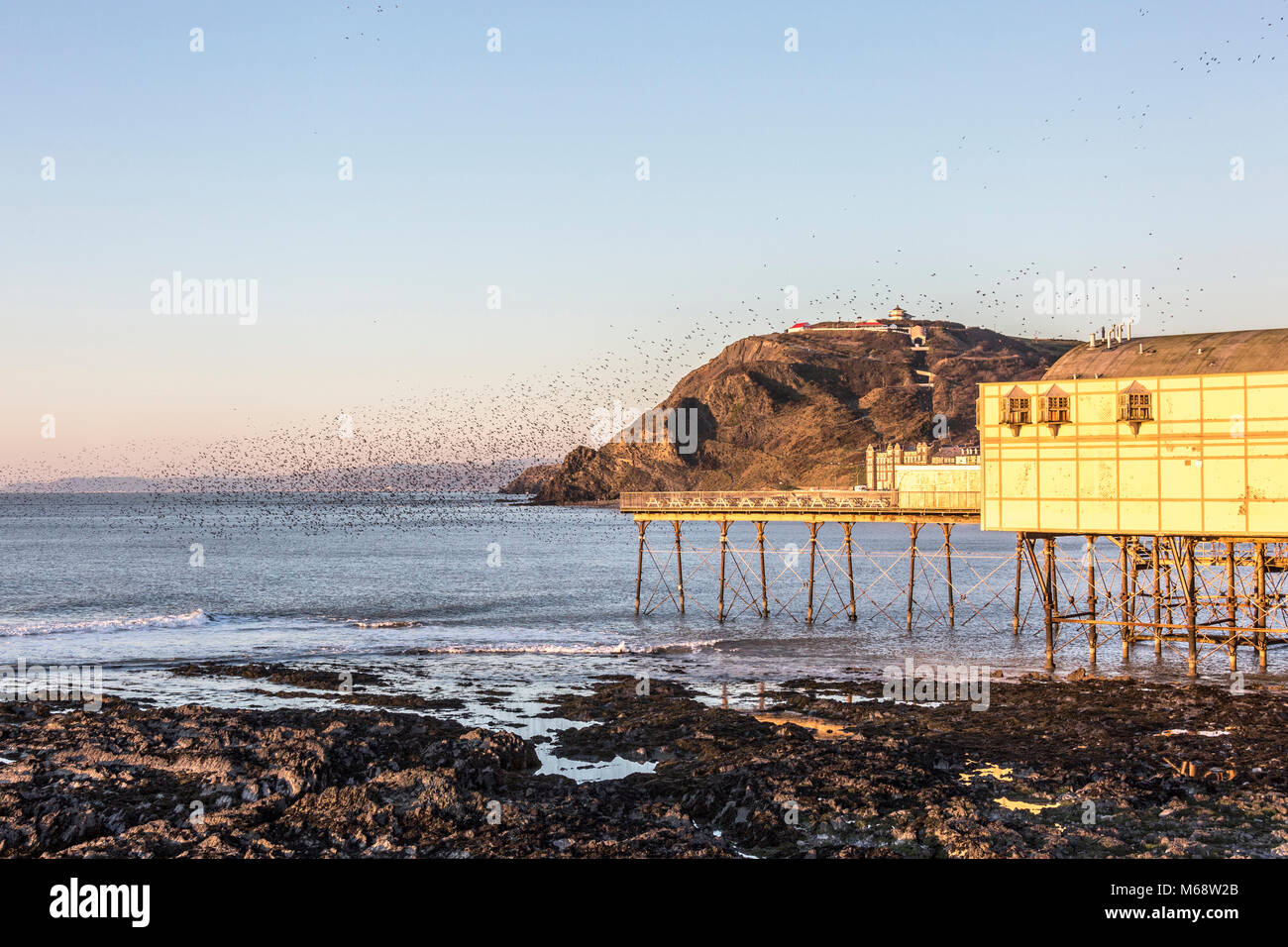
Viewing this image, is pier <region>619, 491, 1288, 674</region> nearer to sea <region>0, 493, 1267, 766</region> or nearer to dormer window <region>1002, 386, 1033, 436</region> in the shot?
sea <region>0, 493, 1267, 766</region>

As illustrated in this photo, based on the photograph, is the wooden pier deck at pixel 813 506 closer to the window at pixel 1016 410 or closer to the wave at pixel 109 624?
the window at pixel 1016 410

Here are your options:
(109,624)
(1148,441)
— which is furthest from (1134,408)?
(109,624)

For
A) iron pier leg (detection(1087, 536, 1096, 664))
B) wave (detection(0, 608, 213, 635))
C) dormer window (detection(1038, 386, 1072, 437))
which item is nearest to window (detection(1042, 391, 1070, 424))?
dormer window (detection(1038, 386, 1072, 437))

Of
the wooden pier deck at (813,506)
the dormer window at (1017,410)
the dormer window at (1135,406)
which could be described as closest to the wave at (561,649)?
the wooden pier deck at (813,506)

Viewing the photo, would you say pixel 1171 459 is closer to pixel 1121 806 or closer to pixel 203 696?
pixel 1121 806

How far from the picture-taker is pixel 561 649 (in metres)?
44.6


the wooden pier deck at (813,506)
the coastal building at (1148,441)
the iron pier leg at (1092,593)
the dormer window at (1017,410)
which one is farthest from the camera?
the wooden pier deck at (813,506)

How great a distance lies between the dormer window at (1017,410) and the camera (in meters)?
34.8

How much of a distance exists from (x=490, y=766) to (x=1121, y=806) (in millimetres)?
12511

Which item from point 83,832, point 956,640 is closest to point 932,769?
point 83,832

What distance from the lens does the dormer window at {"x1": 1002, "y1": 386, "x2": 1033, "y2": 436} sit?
34750 millimetres

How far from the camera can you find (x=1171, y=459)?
3219 cm

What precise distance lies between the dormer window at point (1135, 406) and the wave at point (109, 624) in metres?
45.2

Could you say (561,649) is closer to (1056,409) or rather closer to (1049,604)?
(1049,604)
